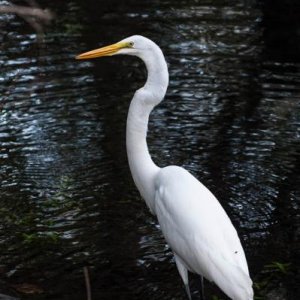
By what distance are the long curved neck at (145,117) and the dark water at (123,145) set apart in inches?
28.2

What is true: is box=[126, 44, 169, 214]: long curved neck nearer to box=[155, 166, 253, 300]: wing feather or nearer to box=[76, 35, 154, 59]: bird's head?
box=[76, 35, 154, 59]: bird's head

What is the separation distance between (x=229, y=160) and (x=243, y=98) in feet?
5.34

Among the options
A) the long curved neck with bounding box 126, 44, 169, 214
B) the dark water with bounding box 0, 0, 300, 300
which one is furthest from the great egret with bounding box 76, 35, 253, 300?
the dark water with bounding box 0, 0, 300, 300

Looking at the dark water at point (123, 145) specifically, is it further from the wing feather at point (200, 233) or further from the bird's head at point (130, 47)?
the bird's head at point (130, 47)

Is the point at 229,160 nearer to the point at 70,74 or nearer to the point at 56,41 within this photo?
the point at 70,74

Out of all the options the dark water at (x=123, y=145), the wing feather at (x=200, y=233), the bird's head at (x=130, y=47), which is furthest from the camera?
the dark water at (x=123, y=145)

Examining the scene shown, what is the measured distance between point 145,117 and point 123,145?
2304 millimetres

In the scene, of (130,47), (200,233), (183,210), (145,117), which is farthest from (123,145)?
(200,233)

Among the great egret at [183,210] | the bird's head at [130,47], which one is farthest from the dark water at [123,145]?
the bird's head at [130,47]

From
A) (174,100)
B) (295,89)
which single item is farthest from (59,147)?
(295,89)

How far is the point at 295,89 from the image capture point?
8688 mm

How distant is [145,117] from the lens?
5059 mm

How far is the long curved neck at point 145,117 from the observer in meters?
4.84

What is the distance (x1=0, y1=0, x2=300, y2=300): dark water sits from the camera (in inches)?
215
